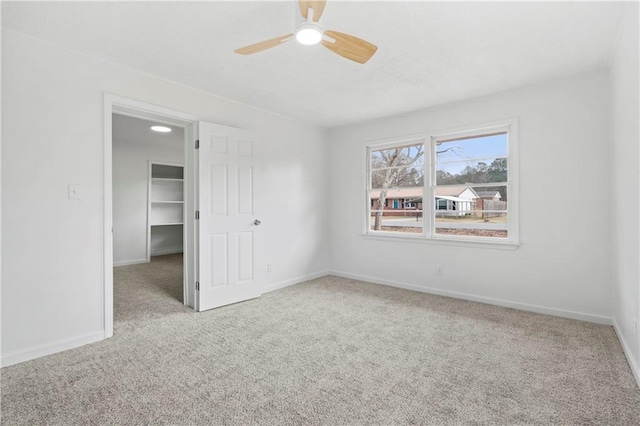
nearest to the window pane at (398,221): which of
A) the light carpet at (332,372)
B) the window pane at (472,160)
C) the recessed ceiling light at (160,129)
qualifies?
the window pane at (472,160)

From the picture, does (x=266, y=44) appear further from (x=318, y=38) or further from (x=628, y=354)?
(x=628, y=354)

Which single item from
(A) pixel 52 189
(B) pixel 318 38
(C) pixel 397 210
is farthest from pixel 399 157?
(A) pixel 52 189

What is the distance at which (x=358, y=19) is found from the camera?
2158 mm

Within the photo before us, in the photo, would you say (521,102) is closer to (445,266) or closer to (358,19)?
(445,266)

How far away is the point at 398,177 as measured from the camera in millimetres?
4590

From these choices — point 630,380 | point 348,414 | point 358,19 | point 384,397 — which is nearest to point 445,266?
point 630,380

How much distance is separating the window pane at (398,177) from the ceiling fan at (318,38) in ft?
8.12

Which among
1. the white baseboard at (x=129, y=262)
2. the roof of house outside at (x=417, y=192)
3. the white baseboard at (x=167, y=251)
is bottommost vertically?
the white baseboard at (x=129, y=262)

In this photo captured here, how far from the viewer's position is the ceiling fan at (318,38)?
1.73 meters

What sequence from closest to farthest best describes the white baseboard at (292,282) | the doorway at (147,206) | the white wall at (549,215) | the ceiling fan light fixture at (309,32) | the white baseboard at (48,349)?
the ceiling fan light fixture at (309,32), the white baseboard at (48,349), the white wall at (549,215), the white baseboard at (292,282), the doorway at (147,206)

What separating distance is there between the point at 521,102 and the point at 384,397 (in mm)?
3307

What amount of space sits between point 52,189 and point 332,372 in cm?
256

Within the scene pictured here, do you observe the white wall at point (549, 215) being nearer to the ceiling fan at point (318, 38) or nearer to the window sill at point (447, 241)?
the window sill at point (447, 241)

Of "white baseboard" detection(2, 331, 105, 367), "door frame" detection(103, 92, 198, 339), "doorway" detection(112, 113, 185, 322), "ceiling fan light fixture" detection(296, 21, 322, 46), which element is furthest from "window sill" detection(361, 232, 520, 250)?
"white baseboard" detection(2, 331, 105, 367)
